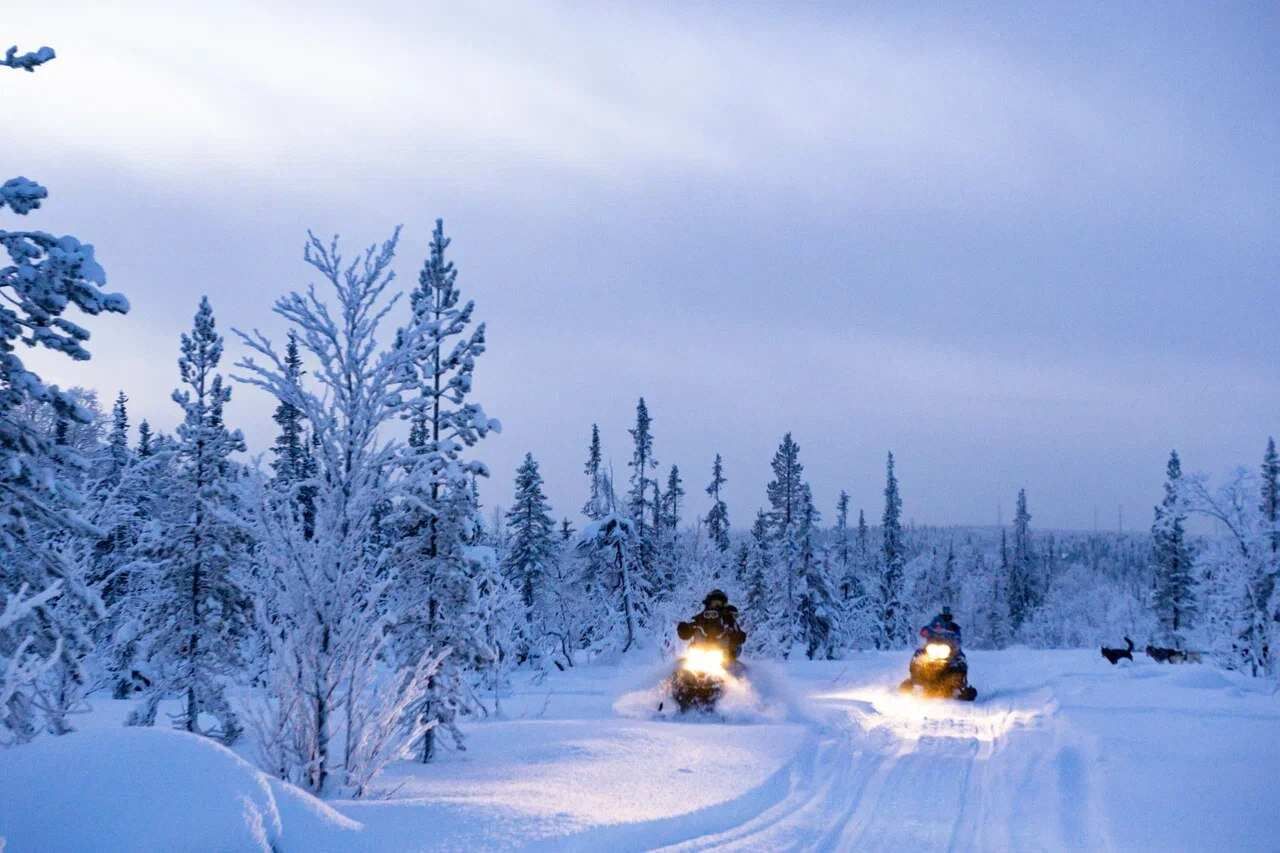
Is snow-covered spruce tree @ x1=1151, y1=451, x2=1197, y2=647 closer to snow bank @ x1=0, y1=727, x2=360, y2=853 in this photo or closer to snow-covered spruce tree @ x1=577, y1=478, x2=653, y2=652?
snow-covered spruce tree @ x1=577, y1=478, x2=653, y2=652

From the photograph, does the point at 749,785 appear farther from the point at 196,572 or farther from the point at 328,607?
the point at 196,572

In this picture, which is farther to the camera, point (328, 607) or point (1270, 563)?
point (1270, 563)

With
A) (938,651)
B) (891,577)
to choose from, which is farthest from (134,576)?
(891,577)

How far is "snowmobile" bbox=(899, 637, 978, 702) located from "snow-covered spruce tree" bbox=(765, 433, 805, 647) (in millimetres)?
25310

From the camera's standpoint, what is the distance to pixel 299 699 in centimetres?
869

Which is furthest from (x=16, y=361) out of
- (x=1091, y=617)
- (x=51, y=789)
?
(x=1091, y=617)

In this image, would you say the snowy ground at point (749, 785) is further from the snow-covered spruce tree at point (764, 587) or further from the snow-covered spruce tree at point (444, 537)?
the snow-covered spruce tree at point (764, 587)

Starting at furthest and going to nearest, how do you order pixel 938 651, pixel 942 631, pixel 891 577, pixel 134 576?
pixel 891 577 → pixel 134 576 → pixel 942 631 → pixel 938 651

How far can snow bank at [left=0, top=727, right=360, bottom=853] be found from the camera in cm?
513

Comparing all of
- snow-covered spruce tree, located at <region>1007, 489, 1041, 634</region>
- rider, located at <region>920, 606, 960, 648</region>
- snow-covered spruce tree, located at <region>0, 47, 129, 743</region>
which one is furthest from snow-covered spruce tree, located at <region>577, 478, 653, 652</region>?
snow-covered spruce tree, located at <region>1007, 489, 1041, 634</region>

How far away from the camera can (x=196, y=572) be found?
71.4 ft

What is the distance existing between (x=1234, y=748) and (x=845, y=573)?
172 ft

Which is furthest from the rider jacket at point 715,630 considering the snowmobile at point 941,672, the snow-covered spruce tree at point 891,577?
the snow-covered spruce tree at point 891,577

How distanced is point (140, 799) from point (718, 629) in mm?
12586
